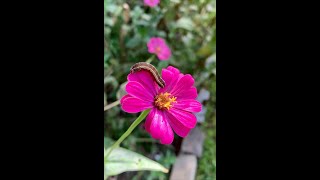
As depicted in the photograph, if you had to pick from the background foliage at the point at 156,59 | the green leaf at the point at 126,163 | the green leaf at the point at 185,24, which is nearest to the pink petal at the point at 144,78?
the green leaf at the point at 126,163

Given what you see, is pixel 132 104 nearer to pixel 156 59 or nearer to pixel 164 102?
pixel 164 102

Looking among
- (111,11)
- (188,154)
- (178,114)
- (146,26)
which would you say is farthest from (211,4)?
(178,114)

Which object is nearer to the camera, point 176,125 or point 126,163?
point 176,125

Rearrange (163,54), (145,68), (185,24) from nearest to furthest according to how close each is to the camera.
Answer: (145,68), (163,54), (185,24)

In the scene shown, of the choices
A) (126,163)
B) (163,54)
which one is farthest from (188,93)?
(163,54)

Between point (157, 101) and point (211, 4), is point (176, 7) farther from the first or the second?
point (157, 101)

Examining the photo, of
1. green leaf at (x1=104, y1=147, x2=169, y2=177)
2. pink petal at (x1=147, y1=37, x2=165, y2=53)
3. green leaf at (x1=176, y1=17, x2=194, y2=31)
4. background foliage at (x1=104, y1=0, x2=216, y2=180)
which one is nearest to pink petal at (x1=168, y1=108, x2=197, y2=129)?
green leaf at (x1=104, y1=147, x2=169, y2=177)
